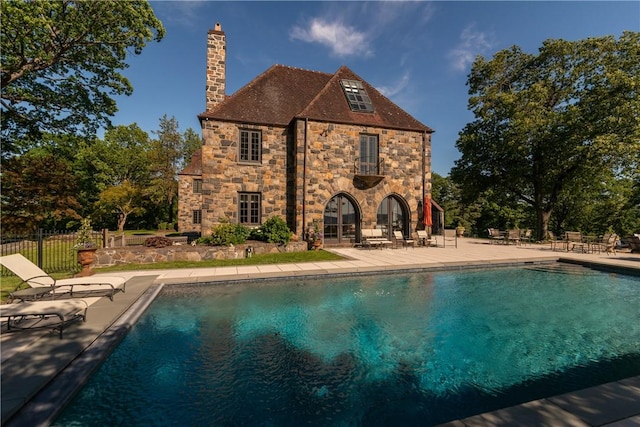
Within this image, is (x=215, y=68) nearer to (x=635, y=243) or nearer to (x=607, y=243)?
(x=607, y=243)

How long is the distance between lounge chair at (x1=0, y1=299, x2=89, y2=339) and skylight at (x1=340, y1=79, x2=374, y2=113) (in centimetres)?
1713

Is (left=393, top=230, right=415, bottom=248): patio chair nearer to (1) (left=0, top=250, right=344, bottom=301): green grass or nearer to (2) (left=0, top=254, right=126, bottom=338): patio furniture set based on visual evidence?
(1) (left=0, top=250, right=344, bottom=301): green grass

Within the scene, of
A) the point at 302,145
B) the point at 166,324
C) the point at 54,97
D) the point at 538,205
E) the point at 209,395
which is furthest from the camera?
the point at 538,205

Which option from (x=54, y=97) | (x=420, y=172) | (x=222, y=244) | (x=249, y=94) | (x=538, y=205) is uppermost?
(x=249, y=94)

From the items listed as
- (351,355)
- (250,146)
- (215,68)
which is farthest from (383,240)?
(215,68)

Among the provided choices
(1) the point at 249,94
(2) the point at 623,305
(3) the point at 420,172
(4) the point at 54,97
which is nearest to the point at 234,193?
(1) the point at 249,94

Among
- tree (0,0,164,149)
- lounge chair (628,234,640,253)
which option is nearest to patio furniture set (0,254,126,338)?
tree (0,0,164,149)

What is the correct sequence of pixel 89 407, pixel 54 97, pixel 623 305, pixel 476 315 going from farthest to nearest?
1. pixel 54 97
2. pixel 623 305
3. pixel 476 315
4. pixel 89 407

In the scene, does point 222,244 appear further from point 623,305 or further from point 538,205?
point 538,205

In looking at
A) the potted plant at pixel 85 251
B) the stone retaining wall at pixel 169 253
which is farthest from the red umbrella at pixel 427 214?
the potted plant at pixel 85 251

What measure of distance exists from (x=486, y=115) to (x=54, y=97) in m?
29.7

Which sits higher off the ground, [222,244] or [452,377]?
[222,244]

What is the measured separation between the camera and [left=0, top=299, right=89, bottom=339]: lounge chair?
4.72m

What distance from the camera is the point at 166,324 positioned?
6266 millimetres
